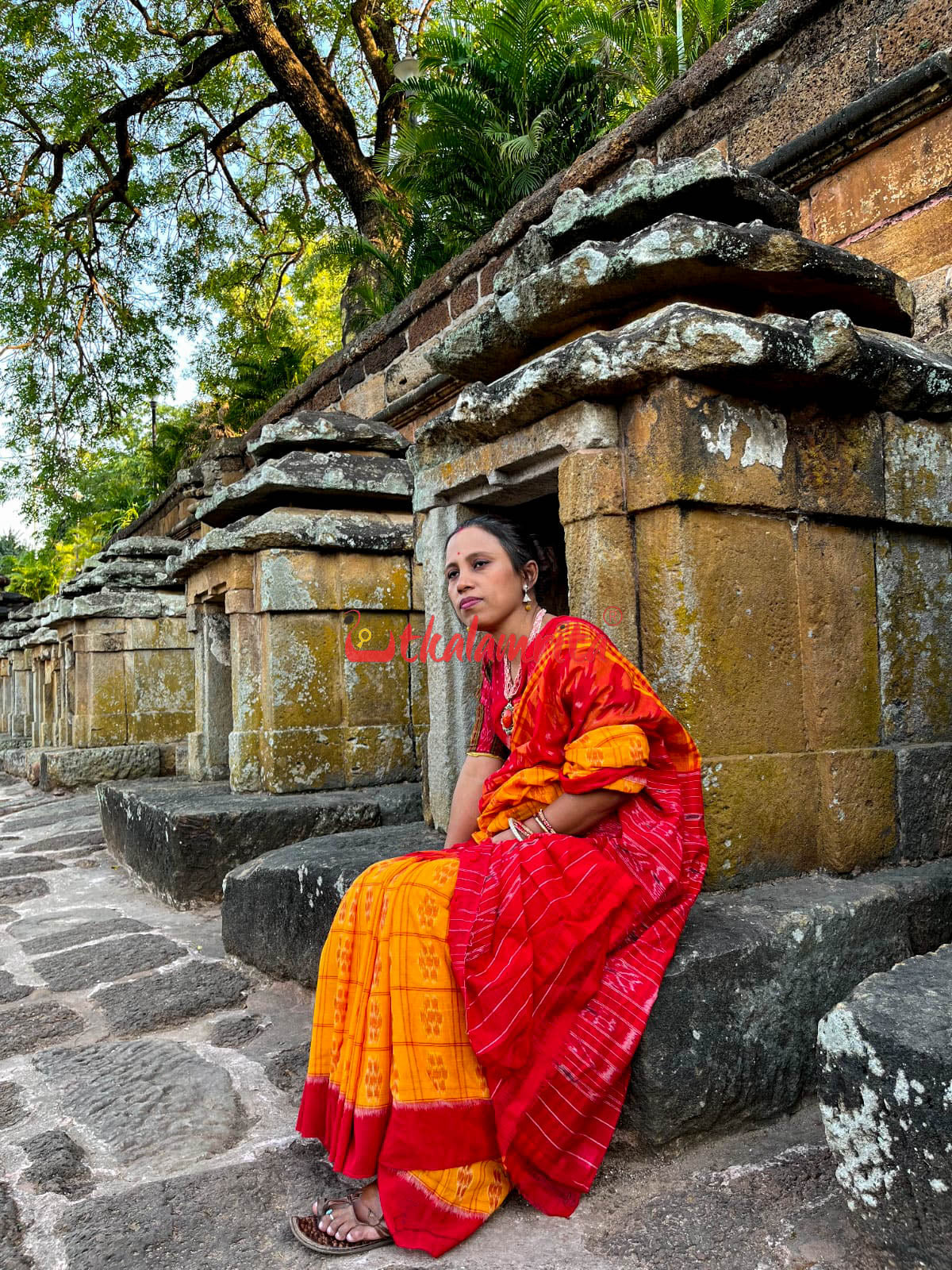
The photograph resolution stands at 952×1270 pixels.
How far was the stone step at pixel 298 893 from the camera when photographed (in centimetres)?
290

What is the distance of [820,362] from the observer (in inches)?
91.8

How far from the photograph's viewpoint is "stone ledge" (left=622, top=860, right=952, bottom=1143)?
191 centimetres

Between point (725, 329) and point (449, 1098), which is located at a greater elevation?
point (725, 329)

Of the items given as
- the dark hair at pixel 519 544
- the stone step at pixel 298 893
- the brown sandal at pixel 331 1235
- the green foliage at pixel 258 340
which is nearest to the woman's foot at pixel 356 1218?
the brown sandal at pixel 331 1235

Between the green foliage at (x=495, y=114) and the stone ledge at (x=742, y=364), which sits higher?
the green foliage at (x=495, y=114)

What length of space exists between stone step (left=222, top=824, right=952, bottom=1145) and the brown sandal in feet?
1.81

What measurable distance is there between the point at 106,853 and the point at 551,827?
14.1 ft

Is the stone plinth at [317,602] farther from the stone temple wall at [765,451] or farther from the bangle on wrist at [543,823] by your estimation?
the bangle on wrist at [543,823]

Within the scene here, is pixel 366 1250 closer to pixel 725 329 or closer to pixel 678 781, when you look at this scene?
pixel 678 781

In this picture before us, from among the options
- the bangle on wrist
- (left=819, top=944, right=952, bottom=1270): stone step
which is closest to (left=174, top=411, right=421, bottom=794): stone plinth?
the bangle on wrist

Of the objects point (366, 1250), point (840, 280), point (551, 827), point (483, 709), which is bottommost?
point (366, 1250)

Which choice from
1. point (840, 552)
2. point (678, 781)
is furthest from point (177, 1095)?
point (840, 552)

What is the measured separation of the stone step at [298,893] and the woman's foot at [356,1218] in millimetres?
1028

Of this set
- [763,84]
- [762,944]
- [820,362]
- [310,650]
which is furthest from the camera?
[310,650]
